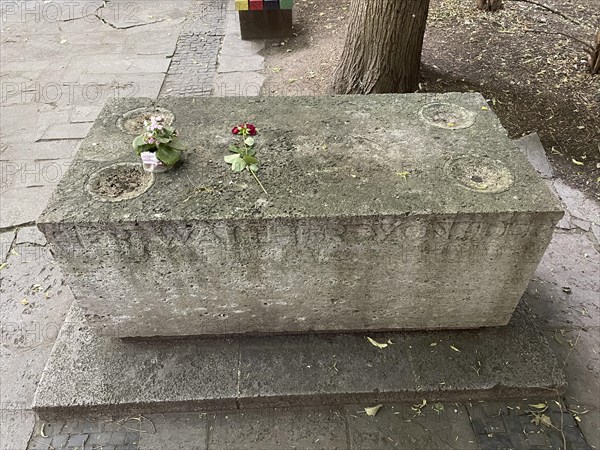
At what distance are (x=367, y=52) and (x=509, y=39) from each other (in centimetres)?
258

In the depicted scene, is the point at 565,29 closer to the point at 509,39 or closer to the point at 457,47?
the point at 509,39

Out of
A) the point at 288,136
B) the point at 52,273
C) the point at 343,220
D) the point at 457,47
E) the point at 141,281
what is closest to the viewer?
the point at 343,220

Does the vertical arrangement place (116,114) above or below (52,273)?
above

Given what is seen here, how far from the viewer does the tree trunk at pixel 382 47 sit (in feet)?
13.1

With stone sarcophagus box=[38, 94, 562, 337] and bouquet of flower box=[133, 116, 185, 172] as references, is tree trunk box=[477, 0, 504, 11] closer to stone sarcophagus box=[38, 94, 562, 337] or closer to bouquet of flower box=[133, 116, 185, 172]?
stone sarcophagus box=[38, 94, 562, 337]

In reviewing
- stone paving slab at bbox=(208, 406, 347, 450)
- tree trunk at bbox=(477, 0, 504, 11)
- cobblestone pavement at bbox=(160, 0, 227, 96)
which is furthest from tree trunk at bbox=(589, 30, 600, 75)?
stone paving slab at bbox=(208, 406, 347, 450)

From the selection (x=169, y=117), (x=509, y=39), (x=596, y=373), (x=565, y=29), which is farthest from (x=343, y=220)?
(x=565, y=29)

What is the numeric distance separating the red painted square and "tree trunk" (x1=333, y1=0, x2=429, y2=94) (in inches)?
74.3

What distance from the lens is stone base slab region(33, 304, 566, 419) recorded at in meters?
2.42

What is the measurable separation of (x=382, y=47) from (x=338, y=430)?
3.28 metres

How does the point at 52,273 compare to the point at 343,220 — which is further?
the point at 52,273

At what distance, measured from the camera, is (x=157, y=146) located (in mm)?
2215

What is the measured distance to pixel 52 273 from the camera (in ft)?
10.4

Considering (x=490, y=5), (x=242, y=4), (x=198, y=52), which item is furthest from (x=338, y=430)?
(x=490, y=5)
